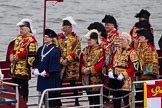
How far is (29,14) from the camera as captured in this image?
2844 cm

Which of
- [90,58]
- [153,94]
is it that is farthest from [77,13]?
[153,94]

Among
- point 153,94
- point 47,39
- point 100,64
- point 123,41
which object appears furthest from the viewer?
point 100,64

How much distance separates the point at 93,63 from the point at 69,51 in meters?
0.67

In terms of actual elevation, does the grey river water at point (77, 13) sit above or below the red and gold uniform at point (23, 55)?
above

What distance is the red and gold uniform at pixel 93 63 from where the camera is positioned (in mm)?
12984

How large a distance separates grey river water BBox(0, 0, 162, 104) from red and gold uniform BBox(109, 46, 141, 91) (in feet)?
38.9

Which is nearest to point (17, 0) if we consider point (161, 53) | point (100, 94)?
point (161, 53)

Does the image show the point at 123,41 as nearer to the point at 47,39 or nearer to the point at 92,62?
the point at 92,62

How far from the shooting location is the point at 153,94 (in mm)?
12250

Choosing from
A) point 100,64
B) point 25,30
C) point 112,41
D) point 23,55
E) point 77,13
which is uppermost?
point 77,13

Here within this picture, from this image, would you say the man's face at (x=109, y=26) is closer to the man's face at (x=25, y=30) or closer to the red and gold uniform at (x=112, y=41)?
the red and gold uniform at (x=112, y=41)

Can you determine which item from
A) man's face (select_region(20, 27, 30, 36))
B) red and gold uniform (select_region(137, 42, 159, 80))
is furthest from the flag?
man's face (select_region(20, 27, 30, 36))

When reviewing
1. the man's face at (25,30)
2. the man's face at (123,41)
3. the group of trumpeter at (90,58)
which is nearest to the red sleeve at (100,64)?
the group of trumpeter at (90,58)

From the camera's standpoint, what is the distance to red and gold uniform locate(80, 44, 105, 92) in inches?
511
